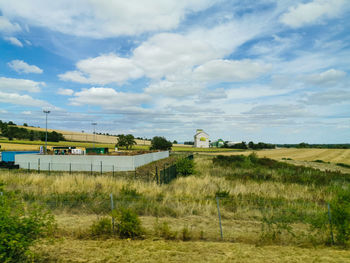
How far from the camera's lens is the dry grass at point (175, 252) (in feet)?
23.0

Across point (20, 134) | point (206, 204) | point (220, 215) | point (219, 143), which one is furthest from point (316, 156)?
point (20, 134)

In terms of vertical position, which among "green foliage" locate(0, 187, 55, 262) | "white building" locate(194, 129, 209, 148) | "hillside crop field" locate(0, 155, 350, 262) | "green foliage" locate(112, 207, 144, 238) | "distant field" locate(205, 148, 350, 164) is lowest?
"distant field" locate(205, 148, 350, 164)

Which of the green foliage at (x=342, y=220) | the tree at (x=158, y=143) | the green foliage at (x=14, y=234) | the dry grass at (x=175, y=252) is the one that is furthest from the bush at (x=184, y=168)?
the tree at (x=158, y=143)

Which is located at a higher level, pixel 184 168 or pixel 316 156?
pixel 184 168

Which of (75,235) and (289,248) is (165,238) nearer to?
(75,235)

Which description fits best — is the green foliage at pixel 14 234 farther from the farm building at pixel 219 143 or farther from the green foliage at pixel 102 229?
the farm building at pixel 219 143

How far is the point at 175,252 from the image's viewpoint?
294 inches

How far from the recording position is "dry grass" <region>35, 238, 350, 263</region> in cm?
702

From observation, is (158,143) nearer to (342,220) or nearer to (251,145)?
(251,145)

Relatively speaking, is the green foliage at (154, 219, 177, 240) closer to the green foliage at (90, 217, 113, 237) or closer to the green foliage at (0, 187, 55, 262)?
the green foliage at (90, 217, 113, 237)

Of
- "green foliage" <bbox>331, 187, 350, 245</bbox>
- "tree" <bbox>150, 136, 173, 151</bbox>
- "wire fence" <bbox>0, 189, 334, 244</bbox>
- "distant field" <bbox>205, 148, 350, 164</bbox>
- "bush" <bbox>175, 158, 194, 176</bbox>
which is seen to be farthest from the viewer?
"tree" <bbox>150, 136, 173, 151</bbox>

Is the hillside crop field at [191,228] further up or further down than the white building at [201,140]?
further down

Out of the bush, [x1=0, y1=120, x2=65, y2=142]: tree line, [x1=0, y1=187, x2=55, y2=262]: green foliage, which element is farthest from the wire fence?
[x1=0, y1=120, x2=65, y2=142]: tree line

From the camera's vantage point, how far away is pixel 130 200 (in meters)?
13.8
